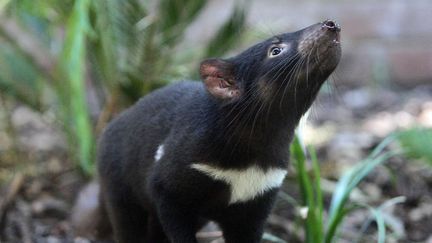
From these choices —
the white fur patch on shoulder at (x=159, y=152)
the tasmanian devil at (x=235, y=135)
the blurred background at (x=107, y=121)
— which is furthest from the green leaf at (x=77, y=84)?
the white fur patch on shoulder at (x=159, y=152)

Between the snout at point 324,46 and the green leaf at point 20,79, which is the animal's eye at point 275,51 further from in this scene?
the green leaf at point 20,79

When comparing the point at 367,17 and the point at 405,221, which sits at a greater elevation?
the point at 367,17

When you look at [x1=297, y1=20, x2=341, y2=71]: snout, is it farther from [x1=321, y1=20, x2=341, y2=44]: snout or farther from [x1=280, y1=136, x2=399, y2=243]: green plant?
[x1=280, y1=136, x2=399, y2=243]: green plant

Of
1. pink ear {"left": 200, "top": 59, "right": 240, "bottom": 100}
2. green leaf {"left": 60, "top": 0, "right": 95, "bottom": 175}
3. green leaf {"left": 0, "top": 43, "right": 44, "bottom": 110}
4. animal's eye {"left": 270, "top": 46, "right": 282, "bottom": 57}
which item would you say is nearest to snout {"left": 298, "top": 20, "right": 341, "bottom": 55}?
animal's eye {"left": 270, "top": 46, "right": 282, "bottom": 57}

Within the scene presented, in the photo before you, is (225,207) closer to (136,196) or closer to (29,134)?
(136,196)

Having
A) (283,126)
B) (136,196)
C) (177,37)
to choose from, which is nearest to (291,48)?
(283,126)

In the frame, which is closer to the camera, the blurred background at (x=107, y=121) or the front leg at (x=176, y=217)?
the front leg at (x=176, y=217)
